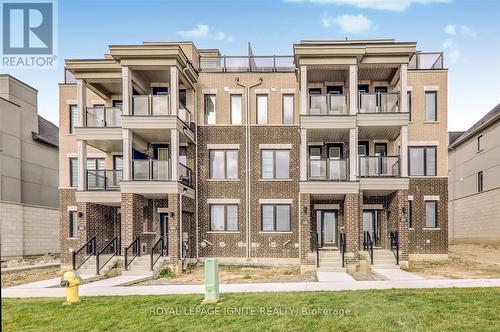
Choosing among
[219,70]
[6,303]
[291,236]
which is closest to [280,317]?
[6,303]

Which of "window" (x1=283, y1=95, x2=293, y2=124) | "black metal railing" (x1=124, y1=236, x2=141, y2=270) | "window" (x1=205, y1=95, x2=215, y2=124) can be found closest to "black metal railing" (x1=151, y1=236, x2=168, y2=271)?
"black metal railing" (x1=124, y1=236, x2=141, y2=270)

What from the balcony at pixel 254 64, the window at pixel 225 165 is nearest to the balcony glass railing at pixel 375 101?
the balcony at pixel 254 64

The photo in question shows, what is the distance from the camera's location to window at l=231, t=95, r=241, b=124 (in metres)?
21.4

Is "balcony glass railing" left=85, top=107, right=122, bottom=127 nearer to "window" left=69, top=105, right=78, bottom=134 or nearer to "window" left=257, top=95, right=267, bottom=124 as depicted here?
"window" left=69, top=105, right=78, bottom=134

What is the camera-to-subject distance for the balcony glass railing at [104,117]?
19.8 metres

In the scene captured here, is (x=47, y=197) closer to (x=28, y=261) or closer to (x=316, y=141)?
(x=28, y=261)

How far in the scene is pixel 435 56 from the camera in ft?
69.3

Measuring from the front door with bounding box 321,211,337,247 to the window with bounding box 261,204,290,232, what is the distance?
1793mm

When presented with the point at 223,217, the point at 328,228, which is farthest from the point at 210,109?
the point at 328,228

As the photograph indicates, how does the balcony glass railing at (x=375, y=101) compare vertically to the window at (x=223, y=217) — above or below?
above

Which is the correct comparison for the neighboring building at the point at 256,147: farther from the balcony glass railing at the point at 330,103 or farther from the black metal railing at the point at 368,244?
the black metal railing at the point at 368,244

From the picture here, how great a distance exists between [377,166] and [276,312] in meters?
11.6

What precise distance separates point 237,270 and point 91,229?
7.34 m

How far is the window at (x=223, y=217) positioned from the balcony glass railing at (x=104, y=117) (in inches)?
251
